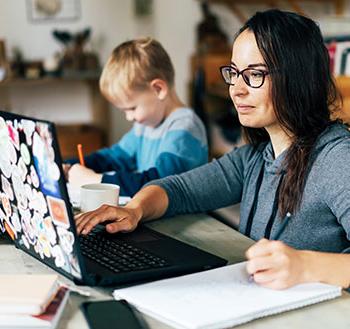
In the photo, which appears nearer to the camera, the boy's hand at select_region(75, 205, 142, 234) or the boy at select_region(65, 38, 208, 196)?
the boy's hand at select_region(75, 205, 142, 234)

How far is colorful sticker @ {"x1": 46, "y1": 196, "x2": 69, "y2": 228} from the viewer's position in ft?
2.97

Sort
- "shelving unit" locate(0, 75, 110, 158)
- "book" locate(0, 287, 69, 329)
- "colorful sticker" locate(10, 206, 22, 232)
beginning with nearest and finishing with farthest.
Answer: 1. "book" locate(0, 287, 69, 329)
2. "colorful sticker" locate(10, 206, 22, 232)
3. "shelving unit" locate(0, 75, 110, 158)

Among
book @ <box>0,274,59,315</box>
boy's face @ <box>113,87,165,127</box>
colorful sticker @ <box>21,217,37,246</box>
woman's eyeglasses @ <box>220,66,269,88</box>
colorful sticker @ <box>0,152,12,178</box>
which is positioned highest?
woman's eyeglasses @ <box>220,66,269,88</box>

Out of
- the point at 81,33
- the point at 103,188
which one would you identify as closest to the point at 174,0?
the point at 81,33

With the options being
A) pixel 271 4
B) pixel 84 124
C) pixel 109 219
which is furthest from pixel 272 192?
pixel 84 124

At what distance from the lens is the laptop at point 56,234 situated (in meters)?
0.90

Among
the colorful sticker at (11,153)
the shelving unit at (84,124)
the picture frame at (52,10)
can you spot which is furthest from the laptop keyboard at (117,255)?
the picture frame at (52,10)

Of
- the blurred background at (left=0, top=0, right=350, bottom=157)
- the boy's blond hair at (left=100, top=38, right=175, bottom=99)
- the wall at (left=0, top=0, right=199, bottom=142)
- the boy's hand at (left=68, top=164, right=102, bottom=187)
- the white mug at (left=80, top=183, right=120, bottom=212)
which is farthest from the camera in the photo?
the wall at (left=0, top=0, right=199, bottom=142)

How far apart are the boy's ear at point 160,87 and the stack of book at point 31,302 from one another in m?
1.05

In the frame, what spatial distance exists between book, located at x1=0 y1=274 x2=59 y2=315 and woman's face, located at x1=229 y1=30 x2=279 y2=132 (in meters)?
0.53

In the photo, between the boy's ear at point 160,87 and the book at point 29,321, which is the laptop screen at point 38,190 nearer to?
the book at point 29,321

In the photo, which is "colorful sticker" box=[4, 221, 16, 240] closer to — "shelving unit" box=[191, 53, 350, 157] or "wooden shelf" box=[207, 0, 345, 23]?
"shelving unit" box=[191, 53, 350, 157]

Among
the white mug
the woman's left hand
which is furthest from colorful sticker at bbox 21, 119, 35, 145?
the white mug

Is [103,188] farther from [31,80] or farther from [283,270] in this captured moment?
[31,80]
